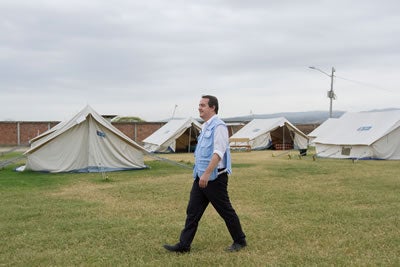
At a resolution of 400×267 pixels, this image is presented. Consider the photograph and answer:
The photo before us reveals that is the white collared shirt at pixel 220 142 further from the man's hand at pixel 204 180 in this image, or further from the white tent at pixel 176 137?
the white tent at pixel 176 137

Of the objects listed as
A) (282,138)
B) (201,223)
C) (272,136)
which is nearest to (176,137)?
(272,136)

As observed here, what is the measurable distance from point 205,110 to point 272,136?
84.9ft

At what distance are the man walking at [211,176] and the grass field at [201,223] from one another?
0.29 meters

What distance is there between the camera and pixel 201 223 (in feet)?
20.9

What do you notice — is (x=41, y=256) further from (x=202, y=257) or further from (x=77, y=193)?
(x=77, y=193)

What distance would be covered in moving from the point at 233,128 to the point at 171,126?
32.1ft

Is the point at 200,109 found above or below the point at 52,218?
above

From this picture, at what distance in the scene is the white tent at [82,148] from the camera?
13969 mm

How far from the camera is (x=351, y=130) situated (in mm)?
20688

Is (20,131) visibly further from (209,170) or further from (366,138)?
(209,170)

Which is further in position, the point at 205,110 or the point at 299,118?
the point at 299,118

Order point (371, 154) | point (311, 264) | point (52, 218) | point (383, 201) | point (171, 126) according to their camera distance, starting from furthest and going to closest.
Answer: point (171, 126) → point (371, 154) → point (383, 201) → point (52, 218) → point (311, 264)

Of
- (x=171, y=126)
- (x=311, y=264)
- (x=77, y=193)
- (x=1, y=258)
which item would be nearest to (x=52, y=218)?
(x=1, y=258)

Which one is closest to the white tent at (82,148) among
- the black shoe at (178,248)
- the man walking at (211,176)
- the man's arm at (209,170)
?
the black shoe at (178,248)
